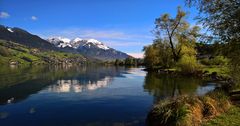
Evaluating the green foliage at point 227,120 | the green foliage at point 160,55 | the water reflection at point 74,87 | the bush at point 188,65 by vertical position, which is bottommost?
the green foliage at point 227,120

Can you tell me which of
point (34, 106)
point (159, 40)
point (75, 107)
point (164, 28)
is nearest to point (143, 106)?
point (75, 107)

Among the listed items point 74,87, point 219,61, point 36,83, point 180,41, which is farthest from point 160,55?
point 74,87

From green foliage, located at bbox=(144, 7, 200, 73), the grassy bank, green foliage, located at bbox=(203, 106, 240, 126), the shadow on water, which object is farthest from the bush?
green foliage, located at bbox=(203, 106, 240, 126)

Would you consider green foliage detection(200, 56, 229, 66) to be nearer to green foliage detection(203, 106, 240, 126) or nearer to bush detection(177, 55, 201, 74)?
green foliage detection(203, 106, 240, 126)

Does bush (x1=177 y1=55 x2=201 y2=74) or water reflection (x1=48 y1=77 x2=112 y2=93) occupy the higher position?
bush (x1=177 y1=55 x2=201 y2=74)

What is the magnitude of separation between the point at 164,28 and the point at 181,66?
42.3 ft

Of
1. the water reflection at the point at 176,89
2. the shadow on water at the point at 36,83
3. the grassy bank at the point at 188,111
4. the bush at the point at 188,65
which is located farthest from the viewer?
the bush at the point at 188,65

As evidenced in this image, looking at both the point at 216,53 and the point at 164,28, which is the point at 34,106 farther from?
the point at 164,28

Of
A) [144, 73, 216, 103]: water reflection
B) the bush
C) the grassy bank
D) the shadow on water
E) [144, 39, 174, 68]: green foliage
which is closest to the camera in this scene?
the grassy bank

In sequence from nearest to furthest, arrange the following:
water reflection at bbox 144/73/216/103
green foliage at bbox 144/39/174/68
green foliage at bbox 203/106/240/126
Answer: green foliage at bbox 203/106/240/126 < water reflection at bbox 144/73/216/103 < green foliage at bbox 144/39/174/68

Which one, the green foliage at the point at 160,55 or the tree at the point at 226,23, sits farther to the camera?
the green foliage at the point at 160,55

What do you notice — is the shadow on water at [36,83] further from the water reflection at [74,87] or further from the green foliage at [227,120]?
the green foliage at [227,120]

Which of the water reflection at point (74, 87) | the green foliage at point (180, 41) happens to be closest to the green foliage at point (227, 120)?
the water reflection at point (74, 87)

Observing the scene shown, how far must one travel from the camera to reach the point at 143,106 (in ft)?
95.4
